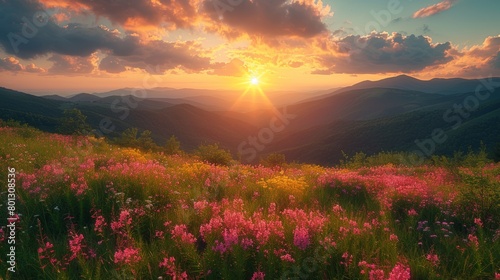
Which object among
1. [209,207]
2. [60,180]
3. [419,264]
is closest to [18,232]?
[60,180]

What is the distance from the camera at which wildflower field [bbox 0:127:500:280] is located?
3.43 m

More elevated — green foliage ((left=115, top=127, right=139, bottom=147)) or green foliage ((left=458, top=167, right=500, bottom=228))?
green foliage ((left=458, top=167, right=500, bottom=228))

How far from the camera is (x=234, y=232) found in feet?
12.2

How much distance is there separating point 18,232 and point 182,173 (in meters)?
4.11

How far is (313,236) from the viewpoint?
3990 millimetres

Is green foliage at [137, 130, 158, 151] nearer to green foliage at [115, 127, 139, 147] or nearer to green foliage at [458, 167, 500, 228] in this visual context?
green foliage at [115, 127, 139, 147]

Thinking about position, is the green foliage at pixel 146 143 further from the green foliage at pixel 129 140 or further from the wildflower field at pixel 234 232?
the wildflower field at pixel 234 232

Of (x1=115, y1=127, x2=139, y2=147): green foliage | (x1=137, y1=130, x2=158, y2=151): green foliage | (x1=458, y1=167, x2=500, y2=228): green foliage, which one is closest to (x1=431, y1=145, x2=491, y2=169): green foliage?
(x1=458, y1=167, x2=500, y2=228): green foliage

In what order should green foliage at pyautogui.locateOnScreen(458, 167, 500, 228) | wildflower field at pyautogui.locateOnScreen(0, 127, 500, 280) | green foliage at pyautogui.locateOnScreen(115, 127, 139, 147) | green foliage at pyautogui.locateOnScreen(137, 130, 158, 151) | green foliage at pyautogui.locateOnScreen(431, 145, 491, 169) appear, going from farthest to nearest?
1. green foliage at pyautogui.locateOnScreen(137, 130, 158, 151)
2. green foliage at pyautogui.locateOnScreen(115, 127, 139, 147)
3. green foliage at pyautogui.locateOnScreen(431, 145, 491, 169)
4. green foliage at pyautogui.locateOnScreen(458, 167, 500, 228)
5. wildflower field at pyautogui.locateOnScreen(0, 127, 500, 280)

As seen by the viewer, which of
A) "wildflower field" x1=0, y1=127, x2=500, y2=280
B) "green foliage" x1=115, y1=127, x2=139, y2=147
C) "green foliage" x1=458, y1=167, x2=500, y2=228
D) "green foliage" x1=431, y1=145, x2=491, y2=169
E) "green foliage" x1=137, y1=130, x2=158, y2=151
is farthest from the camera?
"green foliage" x1=137, y1=130, x2=158, y2=151

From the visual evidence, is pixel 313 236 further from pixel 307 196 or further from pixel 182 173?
pixel 182 173

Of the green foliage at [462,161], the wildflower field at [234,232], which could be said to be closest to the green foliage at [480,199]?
the wildflower field at [234,232]

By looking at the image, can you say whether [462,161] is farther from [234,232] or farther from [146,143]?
[146,143]

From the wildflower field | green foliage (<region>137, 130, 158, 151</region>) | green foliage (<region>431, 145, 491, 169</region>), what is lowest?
green foliage (<region>137, 130, 158, 151</region>)
